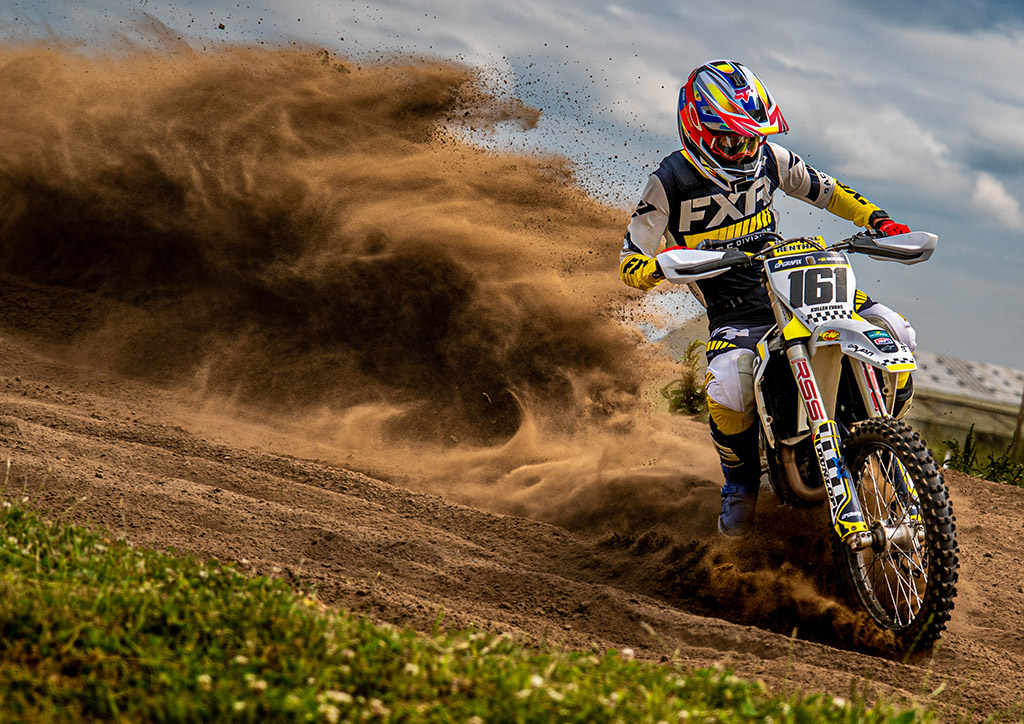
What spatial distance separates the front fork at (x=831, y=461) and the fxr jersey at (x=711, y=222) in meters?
0.97

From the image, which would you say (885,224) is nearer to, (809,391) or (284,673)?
(809,391)

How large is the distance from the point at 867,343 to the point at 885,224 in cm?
165

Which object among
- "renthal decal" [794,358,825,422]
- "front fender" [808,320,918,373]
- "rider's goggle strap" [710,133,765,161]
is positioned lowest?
"renthal decal" [794,358,825,422]

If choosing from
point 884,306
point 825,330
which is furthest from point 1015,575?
point 825,330

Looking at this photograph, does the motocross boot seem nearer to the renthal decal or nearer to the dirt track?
the dirt track

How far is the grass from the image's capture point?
104 inches

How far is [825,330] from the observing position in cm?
453

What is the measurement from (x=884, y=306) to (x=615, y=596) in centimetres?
216

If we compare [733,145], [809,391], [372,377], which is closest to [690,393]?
[372,377]

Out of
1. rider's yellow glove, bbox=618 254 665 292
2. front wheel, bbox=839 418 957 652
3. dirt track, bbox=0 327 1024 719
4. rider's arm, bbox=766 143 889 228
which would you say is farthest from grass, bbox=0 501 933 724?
rider's arm, bbox=766 143 889 228

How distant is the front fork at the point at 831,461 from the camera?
14.3 ft

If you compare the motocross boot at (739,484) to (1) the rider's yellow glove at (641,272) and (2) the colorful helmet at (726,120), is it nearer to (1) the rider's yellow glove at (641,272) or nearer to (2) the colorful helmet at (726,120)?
(1) the rider's yellow glove at (641,272)

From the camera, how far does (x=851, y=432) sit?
4.57 m

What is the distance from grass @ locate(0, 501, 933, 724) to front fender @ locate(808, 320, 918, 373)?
1596 mm
